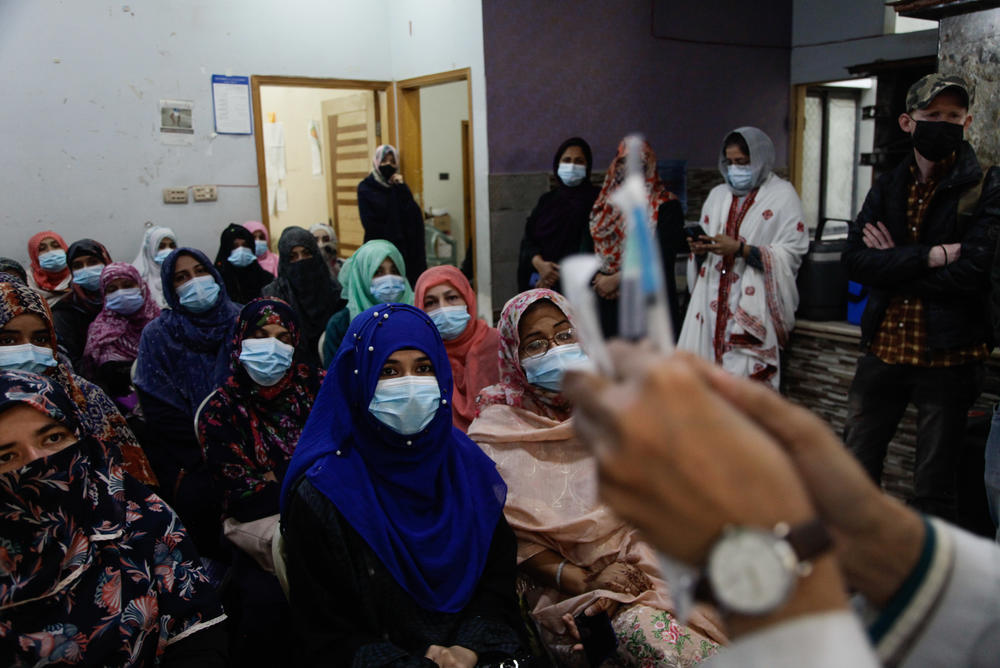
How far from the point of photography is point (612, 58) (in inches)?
224

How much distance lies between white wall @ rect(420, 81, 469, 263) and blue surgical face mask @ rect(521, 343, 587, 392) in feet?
16.2

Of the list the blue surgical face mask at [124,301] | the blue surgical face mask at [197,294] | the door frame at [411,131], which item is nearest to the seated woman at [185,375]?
the blue surgical face mask at [197,294]

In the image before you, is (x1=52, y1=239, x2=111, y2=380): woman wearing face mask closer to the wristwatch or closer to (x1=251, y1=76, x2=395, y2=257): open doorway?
(x1=251, y1=76, x2=395, y2=257): open doorway

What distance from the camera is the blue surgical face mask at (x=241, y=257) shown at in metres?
4.91

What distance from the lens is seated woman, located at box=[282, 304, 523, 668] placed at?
1.50 m

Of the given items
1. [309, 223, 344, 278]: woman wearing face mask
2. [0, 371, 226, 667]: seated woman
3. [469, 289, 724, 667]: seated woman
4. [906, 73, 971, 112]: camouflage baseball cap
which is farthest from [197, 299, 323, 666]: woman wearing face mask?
[309, 223, 344, 278]: woman wearing face mask

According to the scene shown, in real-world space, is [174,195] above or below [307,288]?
above

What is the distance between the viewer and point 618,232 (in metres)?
3.83

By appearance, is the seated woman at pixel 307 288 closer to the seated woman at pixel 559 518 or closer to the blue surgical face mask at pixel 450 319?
the blue surgical face mask at pixel 450 319

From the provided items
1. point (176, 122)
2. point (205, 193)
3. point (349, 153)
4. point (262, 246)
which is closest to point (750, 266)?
point (262, 246)

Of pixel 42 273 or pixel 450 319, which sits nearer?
pixel 450 319

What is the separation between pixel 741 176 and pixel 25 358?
2925 millimetres

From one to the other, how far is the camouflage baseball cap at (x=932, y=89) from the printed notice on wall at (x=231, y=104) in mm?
4360

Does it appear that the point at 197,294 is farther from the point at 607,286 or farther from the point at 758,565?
the point at 758,565
